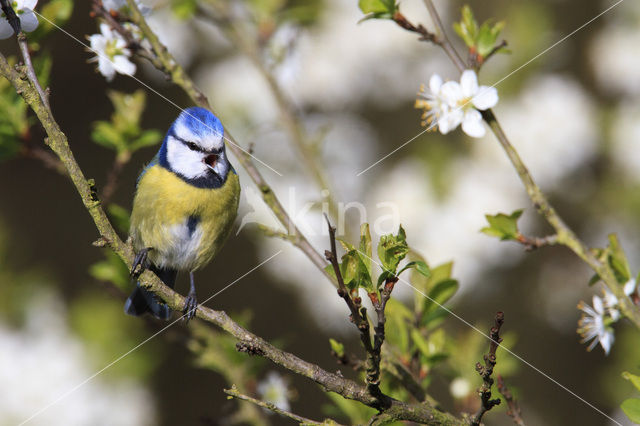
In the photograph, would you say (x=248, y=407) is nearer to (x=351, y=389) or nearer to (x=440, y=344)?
(x=440, y=344)

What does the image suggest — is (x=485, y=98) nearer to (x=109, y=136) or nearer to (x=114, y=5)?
(x=114, y=5)

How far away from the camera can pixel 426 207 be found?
2863 millimetres

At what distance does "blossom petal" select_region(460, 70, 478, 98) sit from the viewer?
1.56 metres

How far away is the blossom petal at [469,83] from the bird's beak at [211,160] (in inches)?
31.8

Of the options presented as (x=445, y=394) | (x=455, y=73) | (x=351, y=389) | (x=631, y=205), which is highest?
(x=455, y=73)

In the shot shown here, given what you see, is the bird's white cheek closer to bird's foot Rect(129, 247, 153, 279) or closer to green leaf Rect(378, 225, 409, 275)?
bird's foot Rect(129, 247, 153, 279)

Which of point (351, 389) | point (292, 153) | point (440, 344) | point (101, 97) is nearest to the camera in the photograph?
point (351, 389)

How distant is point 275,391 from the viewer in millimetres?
2176

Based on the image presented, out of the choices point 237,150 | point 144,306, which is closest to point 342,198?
point 144,306

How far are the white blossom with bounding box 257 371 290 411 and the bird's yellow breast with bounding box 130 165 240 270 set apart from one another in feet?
1.61

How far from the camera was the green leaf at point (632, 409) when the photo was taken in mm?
1290

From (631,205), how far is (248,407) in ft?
6.38

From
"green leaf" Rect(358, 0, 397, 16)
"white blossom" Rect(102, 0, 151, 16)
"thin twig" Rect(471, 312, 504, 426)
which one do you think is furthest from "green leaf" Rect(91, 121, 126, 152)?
"thin twig" Rect(471, 312, 504, 426)

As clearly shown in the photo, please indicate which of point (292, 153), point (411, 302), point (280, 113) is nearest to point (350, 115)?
point (292, 153)
